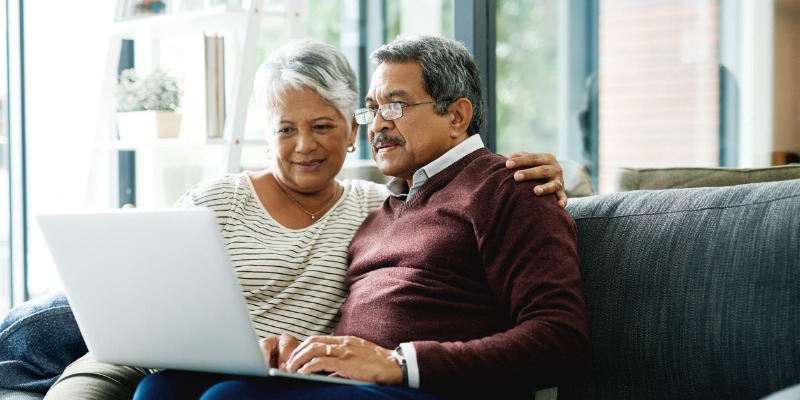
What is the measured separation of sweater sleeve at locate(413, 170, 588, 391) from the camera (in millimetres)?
1403

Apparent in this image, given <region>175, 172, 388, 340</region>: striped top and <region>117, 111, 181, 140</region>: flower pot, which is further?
<region>117, 111, 181, 140</region>: flower pot

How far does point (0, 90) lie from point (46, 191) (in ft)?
1.48

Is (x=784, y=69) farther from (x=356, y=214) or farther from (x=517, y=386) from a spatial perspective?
(x=517, y=386)

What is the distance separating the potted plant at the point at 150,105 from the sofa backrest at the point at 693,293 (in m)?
1.76

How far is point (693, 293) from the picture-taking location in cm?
147

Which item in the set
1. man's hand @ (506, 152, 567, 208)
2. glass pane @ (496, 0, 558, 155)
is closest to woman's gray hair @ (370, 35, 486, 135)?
man's hand @ (506, 152, 567, 208)

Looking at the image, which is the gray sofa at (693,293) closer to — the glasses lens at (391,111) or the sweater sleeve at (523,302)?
the sweater sleeve at (523,302)

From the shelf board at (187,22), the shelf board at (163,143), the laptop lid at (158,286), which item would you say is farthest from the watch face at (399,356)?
the shelf board at (187,22)

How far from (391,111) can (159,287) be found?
0.63 meters

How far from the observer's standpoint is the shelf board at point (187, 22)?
275 cm

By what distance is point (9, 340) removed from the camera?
1873mm

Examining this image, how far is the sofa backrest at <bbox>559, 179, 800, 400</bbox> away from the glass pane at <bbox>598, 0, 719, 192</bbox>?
2681mm

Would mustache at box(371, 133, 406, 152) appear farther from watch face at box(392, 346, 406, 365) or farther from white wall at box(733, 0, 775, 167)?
white wall at box(733, 0, 775, 167)

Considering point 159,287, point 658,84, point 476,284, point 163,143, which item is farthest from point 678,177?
point 658,84
